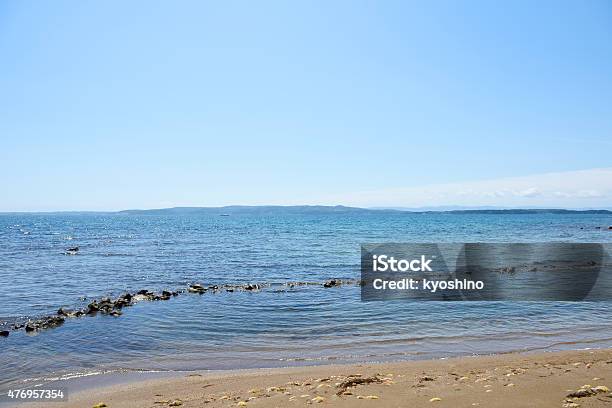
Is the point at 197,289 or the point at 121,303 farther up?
the point at 121,303

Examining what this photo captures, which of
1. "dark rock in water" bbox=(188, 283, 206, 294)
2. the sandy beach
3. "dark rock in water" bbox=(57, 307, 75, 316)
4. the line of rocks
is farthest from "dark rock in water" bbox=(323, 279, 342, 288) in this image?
the sandy beach

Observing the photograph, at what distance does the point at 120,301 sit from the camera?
19484 millimetres

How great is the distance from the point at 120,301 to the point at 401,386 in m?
15.1

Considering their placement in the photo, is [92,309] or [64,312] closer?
[64,312]

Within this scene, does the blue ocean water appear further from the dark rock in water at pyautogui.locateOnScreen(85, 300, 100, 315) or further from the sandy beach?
the sandy beach

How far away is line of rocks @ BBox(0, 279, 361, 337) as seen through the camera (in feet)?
50.6

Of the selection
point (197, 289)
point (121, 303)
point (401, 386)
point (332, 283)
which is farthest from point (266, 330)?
point (332, 283)

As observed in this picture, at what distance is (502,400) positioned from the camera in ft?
22.0

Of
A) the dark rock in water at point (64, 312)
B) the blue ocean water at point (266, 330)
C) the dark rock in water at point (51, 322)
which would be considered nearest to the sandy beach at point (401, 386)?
the blue ocean water at point (266, 330)

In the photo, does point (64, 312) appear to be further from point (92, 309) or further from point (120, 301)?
point (120, 301)

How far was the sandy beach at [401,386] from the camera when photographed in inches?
273

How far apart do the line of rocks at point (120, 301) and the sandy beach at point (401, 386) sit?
754 cm

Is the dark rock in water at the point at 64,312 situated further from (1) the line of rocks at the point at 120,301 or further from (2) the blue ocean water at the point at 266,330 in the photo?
(2) the blue ocean water at the point at 266,330

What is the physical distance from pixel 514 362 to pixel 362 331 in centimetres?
488
